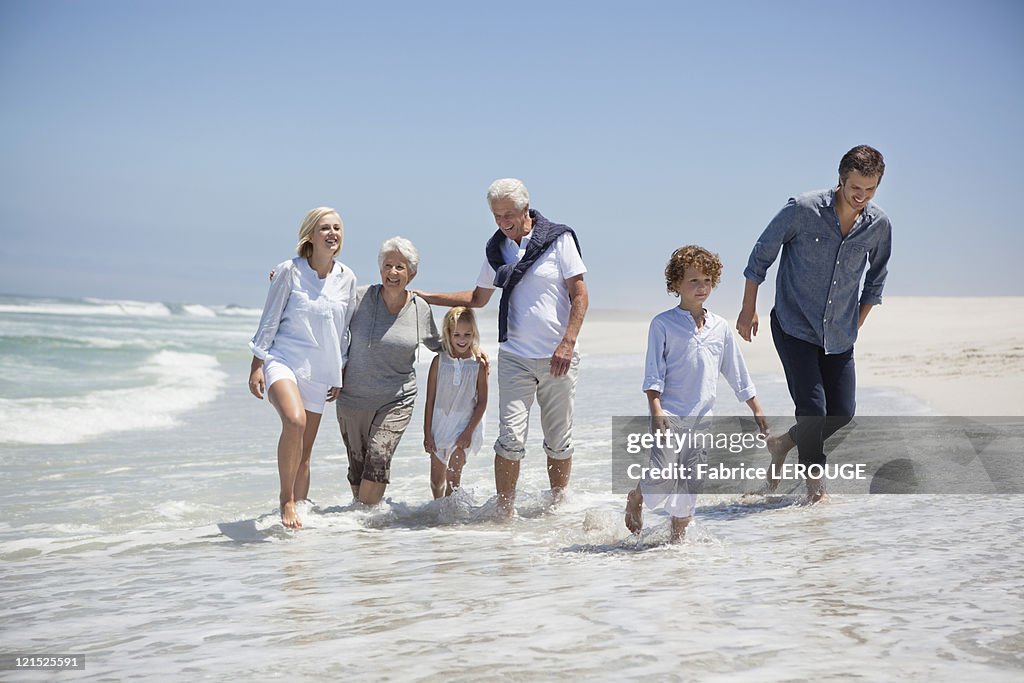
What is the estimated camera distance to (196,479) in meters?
7.46

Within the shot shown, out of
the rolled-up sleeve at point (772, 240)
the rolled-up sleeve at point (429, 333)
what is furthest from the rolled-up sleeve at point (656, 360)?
the rolled-up sleeve at point (429, 333)

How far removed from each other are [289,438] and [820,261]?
3.18m

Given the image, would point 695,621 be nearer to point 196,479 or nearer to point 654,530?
point 654,530

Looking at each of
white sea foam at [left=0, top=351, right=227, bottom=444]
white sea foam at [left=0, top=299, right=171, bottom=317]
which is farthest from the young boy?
white sea foam at [left=0, top=299, right=171, bottom=317]

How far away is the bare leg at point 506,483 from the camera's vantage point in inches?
219

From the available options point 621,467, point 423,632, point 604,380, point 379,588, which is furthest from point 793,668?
point 604,380

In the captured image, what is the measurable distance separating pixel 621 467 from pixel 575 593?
3.49 metres

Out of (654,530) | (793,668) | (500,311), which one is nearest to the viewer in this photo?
(793,668)

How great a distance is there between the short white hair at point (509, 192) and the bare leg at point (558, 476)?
5.20 feet

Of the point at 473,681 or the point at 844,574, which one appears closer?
the point at 473,681

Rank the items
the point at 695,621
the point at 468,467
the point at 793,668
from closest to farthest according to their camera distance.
A: the point at 793,668, the point at 695,621, the point at 468,467

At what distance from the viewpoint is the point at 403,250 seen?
5.71 m

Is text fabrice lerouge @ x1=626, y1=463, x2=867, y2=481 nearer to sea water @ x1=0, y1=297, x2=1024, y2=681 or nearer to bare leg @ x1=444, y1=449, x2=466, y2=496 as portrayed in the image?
sea water @ x1=0, y1=297, x2=1024, y2=681

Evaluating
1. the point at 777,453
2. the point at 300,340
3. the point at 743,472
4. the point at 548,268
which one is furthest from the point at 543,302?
the point at 743,472
